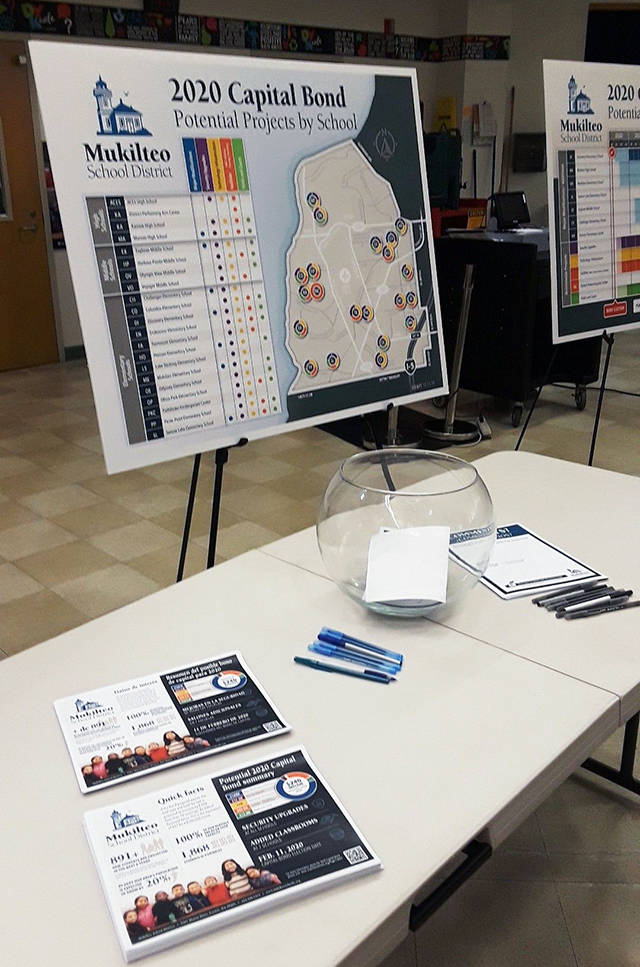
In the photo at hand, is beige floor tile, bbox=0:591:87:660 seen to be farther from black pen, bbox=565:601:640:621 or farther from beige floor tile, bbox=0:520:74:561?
black pen, bbox=565:601:640:621

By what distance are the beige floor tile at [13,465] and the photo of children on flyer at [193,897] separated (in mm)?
3530

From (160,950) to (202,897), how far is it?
0.19 ft

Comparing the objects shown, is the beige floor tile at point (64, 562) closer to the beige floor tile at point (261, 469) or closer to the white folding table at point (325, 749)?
the beige floor tile at point (261, 469)

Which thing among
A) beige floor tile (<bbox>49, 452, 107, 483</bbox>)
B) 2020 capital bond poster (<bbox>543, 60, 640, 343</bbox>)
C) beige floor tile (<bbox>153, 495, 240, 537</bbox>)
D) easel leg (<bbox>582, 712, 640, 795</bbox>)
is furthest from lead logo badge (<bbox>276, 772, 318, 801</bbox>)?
beige floor tile (<bbox>49, 452, 107, 483</bbox>)

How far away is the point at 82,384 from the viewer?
561cm

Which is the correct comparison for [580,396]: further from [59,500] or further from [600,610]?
[600,610]

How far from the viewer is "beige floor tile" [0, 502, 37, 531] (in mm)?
3527

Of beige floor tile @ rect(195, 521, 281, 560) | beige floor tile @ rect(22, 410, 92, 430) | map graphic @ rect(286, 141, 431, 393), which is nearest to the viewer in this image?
map graphic @ rect(286, 141, 431, 393)

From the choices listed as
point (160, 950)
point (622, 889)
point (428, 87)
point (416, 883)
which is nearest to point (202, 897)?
point (160, 950)

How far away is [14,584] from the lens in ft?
9.91

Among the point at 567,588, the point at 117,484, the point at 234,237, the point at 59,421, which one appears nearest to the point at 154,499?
the point at 117,484

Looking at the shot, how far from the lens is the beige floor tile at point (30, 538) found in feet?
10.7

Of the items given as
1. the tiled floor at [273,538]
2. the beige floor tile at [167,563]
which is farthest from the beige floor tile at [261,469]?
the beige floor tile at [167,563]

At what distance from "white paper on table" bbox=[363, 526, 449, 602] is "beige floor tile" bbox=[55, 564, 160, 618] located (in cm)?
169
